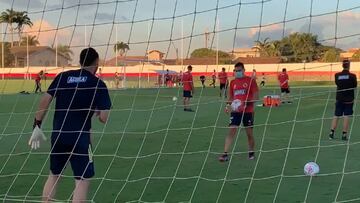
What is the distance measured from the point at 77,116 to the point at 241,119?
4.40 metres

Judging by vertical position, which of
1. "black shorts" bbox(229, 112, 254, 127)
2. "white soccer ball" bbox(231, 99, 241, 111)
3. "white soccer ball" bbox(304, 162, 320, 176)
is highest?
"white soccer ball" bbox(231, 99, 241, 111)

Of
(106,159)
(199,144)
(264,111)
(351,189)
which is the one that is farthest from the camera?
(264,111)

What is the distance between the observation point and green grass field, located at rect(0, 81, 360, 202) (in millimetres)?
6617

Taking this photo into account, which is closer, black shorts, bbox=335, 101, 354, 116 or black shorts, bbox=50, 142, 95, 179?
black shorts, bbox=50, 142, 95, 179

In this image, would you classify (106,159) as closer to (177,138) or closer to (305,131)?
(177,138)

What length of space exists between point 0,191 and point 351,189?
4.28 metres

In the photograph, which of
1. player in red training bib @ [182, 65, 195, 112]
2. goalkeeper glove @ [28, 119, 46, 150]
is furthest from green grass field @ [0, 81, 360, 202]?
player in red training bib @ [182, 65, 195, 112]

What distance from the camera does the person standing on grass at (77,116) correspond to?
5188 millimetres

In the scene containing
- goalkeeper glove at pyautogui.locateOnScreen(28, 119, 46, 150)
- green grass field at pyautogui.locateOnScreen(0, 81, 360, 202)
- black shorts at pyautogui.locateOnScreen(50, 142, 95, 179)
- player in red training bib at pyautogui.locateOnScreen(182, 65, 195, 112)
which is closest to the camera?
black shorts at pyautogui.locateOnScreen(50, 142, 95, 179)

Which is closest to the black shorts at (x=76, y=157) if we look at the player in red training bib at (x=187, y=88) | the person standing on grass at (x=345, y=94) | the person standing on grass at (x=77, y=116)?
the person standing on grass at (x=77, y=116)

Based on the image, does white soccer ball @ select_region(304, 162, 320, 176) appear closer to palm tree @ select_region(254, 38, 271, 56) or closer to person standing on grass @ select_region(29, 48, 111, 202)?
palm tree @ select_region(254, 38, 271, 56)

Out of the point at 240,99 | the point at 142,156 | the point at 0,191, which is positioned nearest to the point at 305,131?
the point at 240,99

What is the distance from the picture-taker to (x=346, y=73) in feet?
37.2

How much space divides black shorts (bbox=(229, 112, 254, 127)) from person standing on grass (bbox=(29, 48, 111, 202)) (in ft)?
13.8
